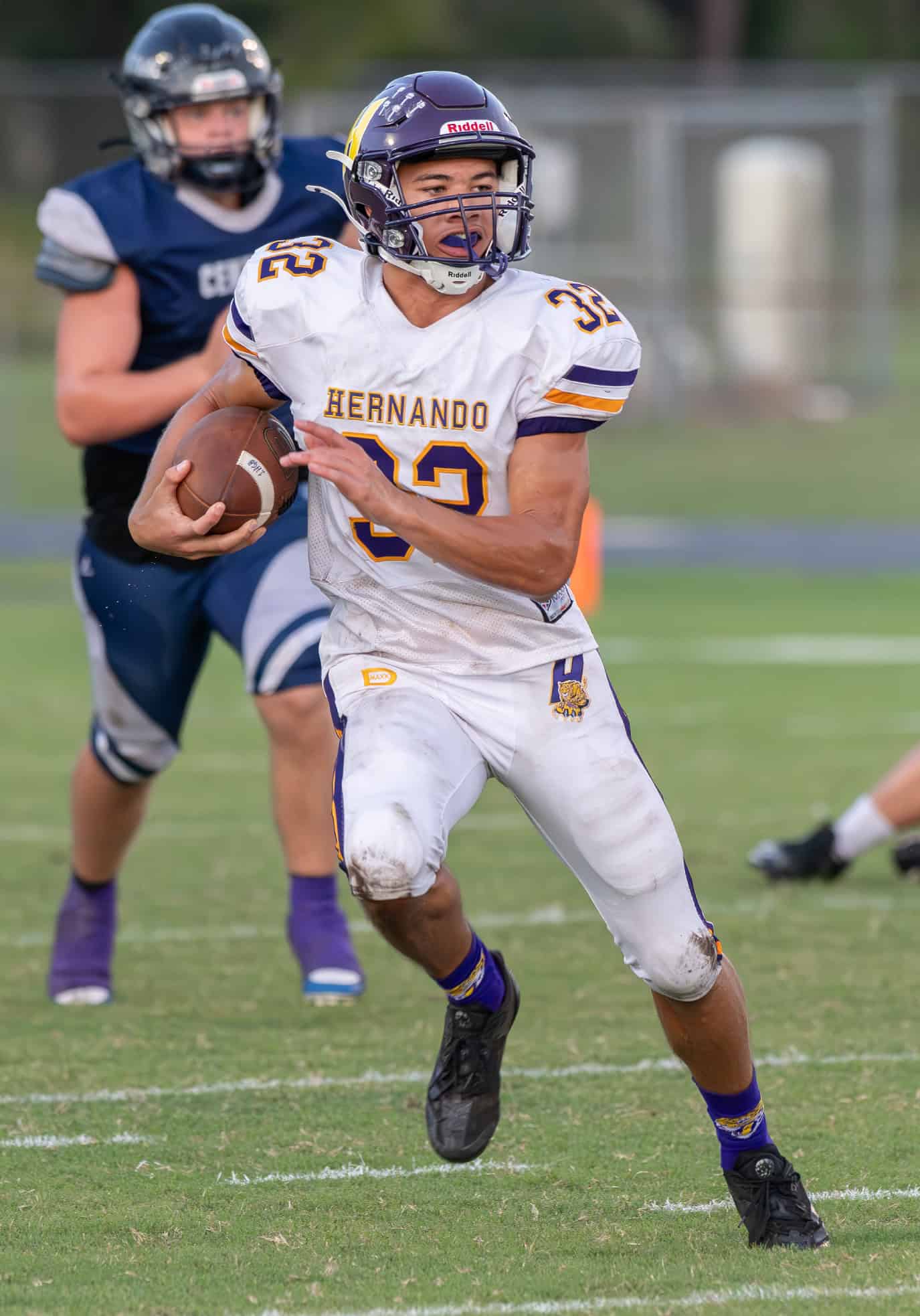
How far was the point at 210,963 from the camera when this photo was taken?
5.08 m

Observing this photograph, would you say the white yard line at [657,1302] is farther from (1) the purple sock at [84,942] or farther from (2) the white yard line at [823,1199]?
(1) the purple sock at [84,942]

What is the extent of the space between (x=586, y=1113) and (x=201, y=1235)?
89 cm

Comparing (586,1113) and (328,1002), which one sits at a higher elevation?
(586,1113)

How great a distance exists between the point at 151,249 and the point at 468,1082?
2.22 meters

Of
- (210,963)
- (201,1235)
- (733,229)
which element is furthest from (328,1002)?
(733,229)

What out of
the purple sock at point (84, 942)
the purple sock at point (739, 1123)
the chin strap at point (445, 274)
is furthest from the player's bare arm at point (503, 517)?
the purple sock at point (84, 942)

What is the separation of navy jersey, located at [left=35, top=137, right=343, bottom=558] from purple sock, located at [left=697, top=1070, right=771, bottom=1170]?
209cm

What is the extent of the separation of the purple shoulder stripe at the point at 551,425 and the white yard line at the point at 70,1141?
1431mm

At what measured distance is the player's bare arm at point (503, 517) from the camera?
124 inches

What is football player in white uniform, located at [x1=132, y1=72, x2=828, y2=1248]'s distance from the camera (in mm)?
3182

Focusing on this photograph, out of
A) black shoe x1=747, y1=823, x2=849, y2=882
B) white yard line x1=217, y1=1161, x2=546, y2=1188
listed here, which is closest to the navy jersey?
white yard line x1=217, y1=1161, x2=546, y2=1188

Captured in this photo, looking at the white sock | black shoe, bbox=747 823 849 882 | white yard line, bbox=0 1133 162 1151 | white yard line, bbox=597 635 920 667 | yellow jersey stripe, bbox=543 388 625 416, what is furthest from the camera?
white yard line, bbox=597 635 920 667

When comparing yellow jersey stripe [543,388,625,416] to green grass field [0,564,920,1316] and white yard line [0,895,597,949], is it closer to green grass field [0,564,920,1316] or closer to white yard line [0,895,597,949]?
green grass field [0,564,920,1316]

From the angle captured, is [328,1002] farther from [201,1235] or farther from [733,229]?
[733,229]
